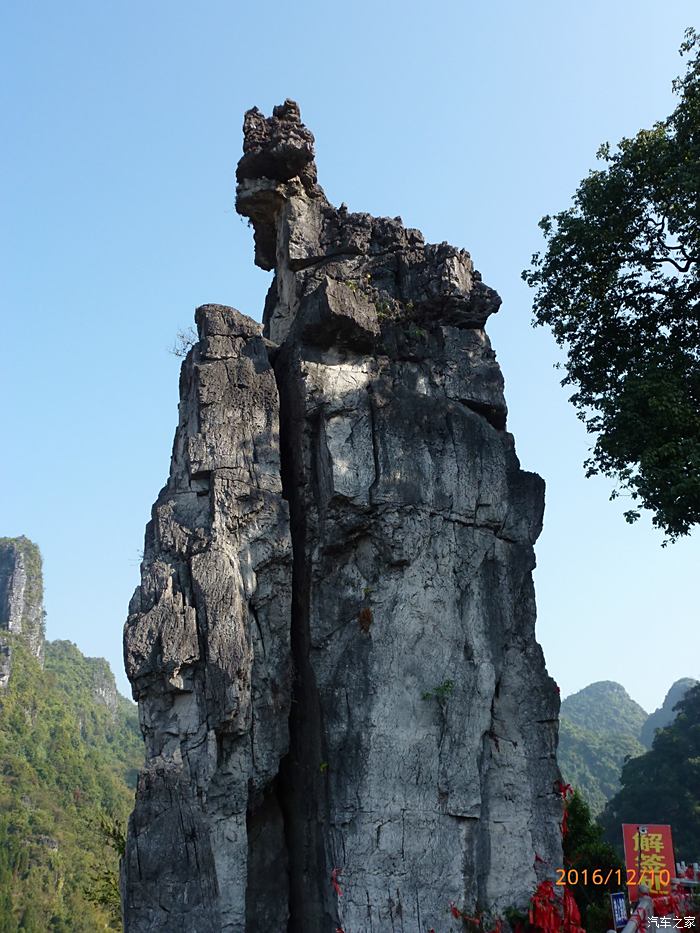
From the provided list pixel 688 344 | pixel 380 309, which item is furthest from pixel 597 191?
pixel 380 309

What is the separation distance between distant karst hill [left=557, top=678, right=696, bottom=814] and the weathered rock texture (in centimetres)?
4659

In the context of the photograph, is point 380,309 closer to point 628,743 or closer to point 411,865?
point 411,865

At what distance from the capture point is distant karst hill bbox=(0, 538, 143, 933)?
138ft

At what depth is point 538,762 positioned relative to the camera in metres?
9.94

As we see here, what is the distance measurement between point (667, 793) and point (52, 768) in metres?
44.4

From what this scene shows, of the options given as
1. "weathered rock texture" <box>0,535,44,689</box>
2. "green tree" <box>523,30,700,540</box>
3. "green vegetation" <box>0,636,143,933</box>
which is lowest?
"green vegetation" <box>0,636,143,933</box>

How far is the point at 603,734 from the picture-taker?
93000 mm

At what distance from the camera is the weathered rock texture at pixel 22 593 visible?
81.3 metres

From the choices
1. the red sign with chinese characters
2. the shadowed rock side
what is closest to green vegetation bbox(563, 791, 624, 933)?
the red sign with chinese characters

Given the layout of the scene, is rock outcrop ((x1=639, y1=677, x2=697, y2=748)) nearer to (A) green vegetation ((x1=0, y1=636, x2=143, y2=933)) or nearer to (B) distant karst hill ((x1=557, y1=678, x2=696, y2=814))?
(B) distant karst hill ((x1=557, y1=678, x2=696, y2=814))
